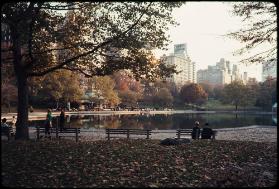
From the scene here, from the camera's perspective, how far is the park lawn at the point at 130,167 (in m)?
10.1

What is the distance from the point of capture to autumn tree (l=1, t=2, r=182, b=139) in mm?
15453

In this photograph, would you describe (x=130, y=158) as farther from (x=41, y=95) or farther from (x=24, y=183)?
(x=41, y=95)

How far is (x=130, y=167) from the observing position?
469 inches

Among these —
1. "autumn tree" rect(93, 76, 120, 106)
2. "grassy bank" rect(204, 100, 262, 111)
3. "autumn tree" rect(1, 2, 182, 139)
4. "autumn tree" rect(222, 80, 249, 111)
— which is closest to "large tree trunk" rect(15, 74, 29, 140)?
"autumn tree" rect(1, 2, 182, 139)

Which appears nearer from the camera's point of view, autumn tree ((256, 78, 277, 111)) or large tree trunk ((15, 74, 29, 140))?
large tree trunk ((15, 74, 29, 140))

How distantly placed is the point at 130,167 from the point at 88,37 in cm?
852

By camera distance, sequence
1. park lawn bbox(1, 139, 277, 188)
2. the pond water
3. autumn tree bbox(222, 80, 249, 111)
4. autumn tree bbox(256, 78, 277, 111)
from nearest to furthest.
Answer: park lawn bbox(1, 139, 277, 188)
the pond water
autumn tree bbox(256, 78, 277, 111)
autumn tree bbox(222, 80, 249, 111)

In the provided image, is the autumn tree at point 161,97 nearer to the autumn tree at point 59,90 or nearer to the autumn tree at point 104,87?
the autumn tree at point 104,87

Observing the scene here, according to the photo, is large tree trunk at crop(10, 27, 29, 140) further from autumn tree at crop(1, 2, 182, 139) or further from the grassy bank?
the grassy bank

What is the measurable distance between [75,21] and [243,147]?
35.7ft

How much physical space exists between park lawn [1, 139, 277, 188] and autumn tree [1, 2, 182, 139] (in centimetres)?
427

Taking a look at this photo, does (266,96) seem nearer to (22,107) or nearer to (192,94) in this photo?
(192,94)

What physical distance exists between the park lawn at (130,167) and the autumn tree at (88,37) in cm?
427

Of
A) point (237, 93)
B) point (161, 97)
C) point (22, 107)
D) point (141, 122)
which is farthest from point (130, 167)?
point (161, 97)
